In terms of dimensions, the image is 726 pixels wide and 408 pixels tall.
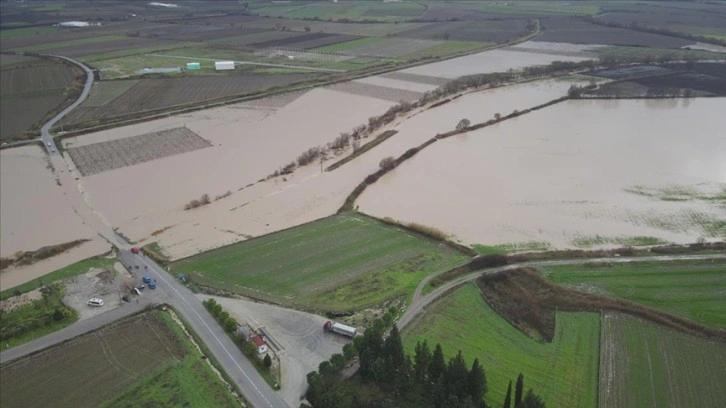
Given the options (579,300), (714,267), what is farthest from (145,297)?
(714,267)

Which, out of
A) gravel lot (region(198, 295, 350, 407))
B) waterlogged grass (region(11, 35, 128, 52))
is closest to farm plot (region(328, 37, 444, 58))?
waterlogged grass (region(11, 35, 128, 52))

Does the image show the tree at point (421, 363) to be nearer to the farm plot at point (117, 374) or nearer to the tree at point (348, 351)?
the tree at point (348, 351)

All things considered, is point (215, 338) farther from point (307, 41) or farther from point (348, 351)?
point (307, 41)

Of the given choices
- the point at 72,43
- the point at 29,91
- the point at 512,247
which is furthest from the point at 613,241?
the point at 72,43

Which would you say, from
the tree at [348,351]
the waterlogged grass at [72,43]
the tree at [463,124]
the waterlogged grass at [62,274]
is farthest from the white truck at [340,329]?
the waterlogged grass at [72,43]

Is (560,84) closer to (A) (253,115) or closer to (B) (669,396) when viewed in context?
(A) (253,115)
